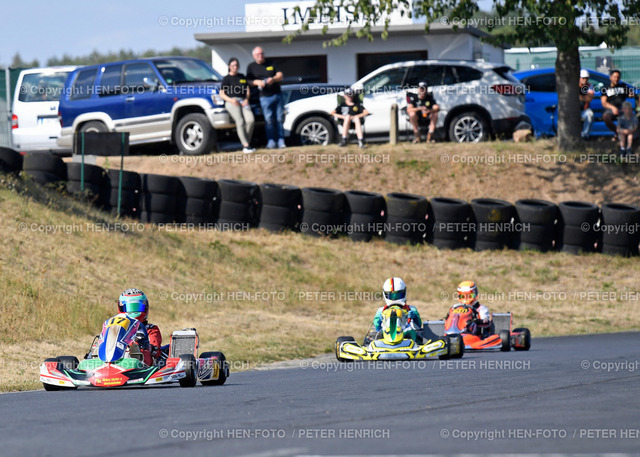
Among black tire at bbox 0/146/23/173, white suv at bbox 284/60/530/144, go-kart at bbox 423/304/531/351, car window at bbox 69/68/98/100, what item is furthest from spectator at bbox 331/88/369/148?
go-kart at bbox 423/304/531/351

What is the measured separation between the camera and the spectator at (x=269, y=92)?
2045 cm

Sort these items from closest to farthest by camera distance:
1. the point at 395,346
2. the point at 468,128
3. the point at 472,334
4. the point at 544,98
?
1. the point at 395,346
2. the point at 472,334
3. the point at 468,128
4. the point at 544,98

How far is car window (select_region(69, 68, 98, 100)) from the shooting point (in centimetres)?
2192

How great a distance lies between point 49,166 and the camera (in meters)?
18.8

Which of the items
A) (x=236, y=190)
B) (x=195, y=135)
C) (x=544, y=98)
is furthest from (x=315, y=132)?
(x=544, y=98)

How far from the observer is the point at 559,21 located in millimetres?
20703

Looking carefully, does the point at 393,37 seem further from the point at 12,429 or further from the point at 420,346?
the point at 12,429

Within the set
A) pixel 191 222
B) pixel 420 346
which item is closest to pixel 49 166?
pixel 191 222

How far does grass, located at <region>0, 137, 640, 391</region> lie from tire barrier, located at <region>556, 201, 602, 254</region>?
19 cm

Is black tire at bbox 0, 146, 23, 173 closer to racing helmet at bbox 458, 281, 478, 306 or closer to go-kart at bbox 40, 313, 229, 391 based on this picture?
racing helmet at bbox 458, 281, 478, 306

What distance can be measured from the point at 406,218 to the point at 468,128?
3638mm

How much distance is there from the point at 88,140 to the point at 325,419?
42.5 feet

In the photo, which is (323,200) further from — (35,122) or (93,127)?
(35,122)

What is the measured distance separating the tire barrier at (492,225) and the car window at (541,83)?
15.9ft
